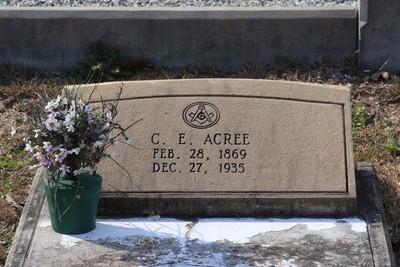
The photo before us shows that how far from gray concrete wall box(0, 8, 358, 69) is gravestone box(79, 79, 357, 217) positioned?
141cm

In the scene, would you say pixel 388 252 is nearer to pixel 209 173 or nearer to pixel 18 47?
pixel 209 173

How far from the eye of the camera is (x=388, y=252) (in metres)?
5.27

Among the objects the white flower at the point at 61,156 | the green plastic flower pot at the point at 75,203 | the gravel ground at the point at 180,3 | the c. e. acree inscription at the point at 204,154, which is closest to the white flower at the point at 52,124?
the white flower at the point at 61,156

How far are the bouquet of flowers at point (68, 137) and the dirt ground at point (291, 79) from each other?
79 cm

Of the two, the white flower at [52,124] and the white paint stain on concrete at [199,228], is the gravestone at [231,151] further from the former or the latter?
the white flower at [52,124]

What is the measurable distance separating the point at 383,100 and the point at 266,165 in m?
1.70

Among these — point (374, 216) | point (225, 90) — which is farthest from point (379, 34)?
point (374, 216)

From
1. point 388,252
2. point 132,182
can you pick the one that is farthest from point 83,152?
point 388,252

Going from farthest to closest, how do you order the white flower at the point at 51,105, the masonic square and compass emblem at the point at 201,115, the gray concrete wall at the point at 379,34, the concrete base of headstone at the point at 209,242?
1. the gray concrete wall at the point at 379,34
2. the masonic square and compass emblem at the point at 201,115
3. the white flower at the point at 51,105
4. the concrete base of headstone at the point at 209,242

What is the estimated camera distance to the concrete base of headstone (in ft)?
17.0

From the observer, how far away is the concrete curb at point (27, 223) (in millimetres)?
5223

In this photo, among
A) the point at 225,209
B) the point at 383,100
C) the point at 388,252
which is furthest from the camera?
the point at 383,100

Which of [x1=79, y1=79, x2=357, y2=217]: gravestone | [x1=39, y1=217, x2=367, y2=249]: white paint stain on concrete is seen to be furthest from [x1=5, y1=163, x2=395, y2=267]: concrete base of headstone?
[x1=79, y1=79, x2=357, y2=217]: gravestone

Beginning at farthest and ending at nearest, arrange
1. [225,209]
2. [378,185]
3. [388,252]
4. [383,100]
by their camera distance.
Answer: [383,100] < [378,185] < [225,209] < [388,252]
